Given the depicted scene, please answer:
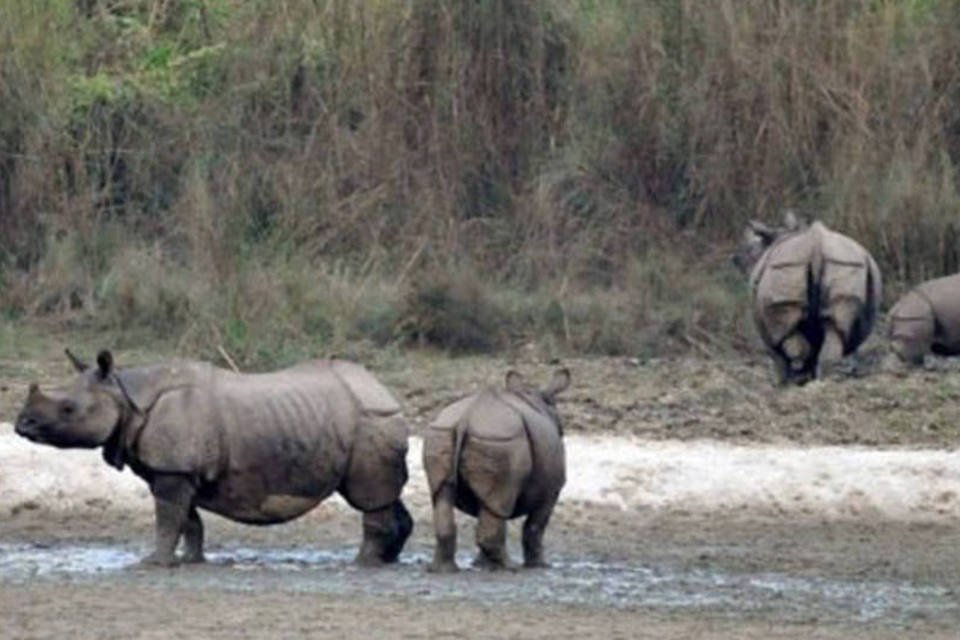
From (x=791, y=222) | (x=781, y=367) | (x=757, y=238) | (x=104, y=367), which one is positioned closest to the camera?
(x=104, y=367)

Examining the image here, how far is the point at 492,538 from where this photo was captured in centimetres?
1475

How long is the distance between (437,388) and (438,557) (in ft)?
14.0

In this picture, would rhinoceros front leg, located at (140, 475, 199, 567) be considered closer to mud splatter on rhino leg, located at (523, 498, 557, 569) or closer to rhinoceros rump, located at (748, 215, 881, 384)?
mud splatter on rhino leg, located at (523, 498, 557, 569)

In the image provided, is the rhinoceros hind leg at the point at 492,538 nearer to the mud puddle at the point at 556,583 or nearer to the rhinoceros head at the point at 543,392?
the mud puddle at the point at 556,583

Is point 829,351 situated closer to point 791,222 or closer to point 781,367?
point 781,367

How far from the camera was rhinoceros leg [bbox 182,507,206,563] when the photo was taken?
15.1 m

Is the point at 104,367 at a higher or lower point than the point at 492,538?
higher

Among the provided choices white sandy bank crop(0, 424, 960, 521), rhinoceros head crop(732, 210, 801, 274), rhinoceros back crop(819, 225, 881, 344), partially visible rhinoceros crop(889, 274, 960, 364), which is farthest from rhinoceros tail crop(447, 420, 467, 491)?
partially visible rhinoceros crop(889, 274, 960, 364)

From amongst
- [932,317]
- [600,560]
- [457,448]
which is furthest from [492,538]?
[932,317]

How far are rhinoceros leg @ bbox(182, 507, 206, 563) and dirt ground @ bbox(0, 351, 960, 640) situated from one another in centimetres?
12

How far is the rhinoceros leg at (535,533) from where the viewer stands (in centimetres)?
1491

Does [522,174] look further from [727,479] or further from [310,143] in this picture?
[727,479]

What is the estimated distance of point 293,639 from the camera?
12383 mm

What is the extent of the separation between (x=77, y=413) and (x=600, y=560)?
8.19ft
